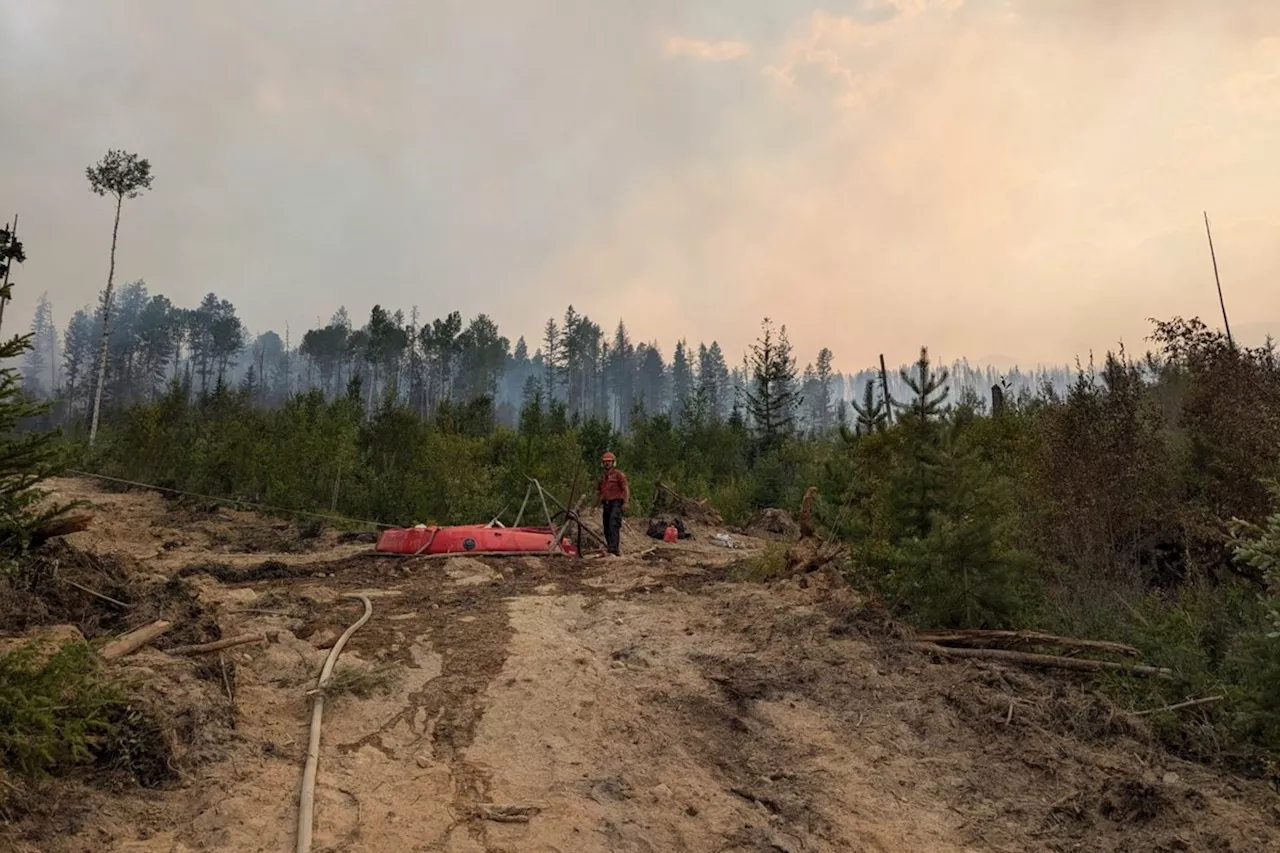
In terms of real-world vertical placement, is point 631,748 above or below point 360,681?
below

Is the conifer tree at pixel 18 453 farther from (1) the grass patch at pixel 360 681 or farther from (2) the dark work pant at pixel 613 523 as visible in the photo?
(2) the dark work pant at pixel 613 523

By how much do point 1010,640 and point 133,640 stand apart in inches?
292

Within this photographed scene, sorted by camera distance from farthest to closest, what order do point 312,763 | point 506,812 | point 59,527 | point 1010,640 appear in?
1. point 1010,640
2. point 59,527
3. point 312,763
4. point 506,812

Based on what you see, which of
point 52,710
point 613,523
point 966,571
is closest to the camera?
point 52,710

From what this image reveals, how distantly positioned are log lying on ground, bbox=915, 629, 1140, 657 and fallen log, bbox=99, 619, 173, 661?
671 centimetres

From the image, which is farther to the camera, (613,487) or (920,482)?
(613,487)

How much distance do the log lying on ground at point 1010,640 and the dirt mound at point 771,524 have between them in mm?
15187

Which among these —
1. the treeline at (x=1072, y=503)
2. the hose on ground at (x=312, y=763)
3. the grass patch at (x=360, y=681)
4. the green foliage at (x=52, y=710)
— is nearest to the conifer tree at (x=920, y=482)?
the treeline at (x=1072, y=503)

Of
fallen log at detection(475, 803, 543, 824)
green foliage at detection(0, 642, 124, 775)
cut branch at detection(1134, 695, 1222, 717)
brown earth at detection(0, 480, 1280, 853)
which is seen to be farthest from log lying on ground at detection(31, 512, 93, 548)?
cut branch at detection(1134, 695, 1222, 717)

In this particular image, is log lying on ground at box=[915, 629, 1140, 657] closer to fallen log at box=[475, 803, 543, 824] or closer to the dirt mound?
fallen log at box=[475, 803, 543, 824]

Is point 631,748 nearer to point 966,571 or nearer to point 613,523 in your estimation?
point 966,571

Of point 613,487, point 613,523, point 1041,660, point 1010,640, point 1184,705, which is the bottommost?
point 1184,705

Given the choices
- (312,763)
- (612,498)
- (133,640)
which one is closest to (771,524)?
(612,498)

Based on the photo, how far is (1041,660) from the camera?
20.1 feet
